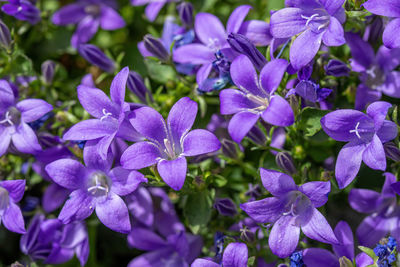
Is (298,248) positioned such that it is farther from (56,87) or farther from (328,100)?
(56,87)

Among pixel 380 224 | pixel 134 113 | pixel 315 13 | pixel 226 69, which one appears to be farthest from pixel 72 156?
pixel 380 224

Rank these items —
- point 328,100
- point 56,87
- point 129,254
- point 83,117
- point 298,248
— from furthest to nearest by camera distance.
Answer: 1. point 129,254
2. point 56,87
3. point 83,117
4. point 328,100
5. point 298,248

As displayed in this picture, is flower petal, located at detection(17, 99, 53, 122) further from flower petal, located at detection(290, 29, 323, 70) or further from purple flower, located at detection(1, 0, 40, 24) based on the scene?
flower petal, located at detection(290, 29, 323, 70)

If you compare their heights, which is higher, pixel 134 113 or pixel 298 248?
pixel 134 113

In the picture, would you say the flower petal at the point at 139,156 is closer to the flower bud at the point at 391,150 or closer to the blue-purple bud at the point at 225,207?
the blue-purple bud at the point at 225,207

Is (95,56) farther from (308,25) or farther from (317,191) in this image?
(317,191)

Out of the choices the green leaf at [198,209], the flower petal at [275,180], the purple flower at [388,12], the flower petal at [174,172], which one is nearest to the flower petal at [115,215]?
the flower petal at [174,172]
